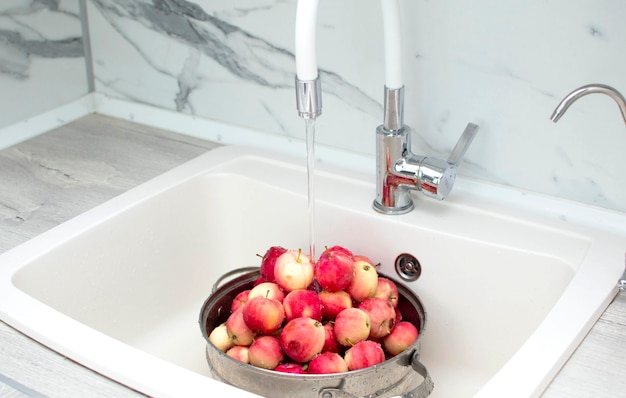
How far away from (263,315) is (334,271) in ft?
0.37

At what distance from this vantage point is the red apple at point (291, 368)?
101 cm

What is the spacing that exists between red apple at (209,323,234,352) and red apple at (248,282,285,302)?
0.19ft

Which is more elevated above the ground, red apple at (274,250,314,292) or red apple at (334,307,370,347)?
red apple at (274,250,314,292)

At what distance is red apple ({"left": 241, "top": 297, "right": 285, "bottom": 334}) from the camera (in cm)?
104

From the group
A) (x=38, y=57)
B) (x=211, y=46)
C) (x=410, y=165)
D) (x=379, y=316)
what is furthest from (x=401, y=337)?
(x=38, y=57)

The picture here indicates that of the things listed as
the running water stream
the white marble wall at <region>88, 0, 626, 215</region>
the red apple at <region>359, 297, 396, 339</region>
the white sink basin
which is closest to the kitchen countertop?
the white sink basin

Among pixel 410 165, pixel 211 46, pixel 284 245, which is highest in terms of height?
pixel 211 46

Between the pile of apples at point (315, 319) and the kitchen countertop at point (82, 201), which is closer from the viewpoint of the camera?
the kitchen countertop at point (82, 201)

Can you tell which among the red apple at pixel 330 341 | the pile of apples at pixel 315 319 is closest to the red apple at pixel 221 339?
the pile of apples at pixel 315 319

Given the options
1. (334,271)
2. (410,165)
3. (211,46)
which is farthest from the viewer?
(211,46)

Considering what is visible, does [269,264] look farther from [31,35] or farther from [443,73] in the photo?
[31,35]

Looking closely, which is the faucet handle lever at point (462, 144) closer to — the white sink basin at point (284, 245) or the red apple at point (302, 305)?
the white sink basin at point (284, 245)

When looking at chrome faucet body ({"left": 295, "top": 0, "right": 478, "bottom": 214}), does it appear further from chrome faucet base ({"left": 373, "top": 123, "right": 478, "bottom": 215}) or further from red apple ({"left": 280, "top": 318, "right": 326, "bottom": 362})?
red apple ({"left": 280, "top": 318, "right": 326, "bottom": 362})

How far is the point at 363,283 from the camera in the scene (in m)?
1.12
